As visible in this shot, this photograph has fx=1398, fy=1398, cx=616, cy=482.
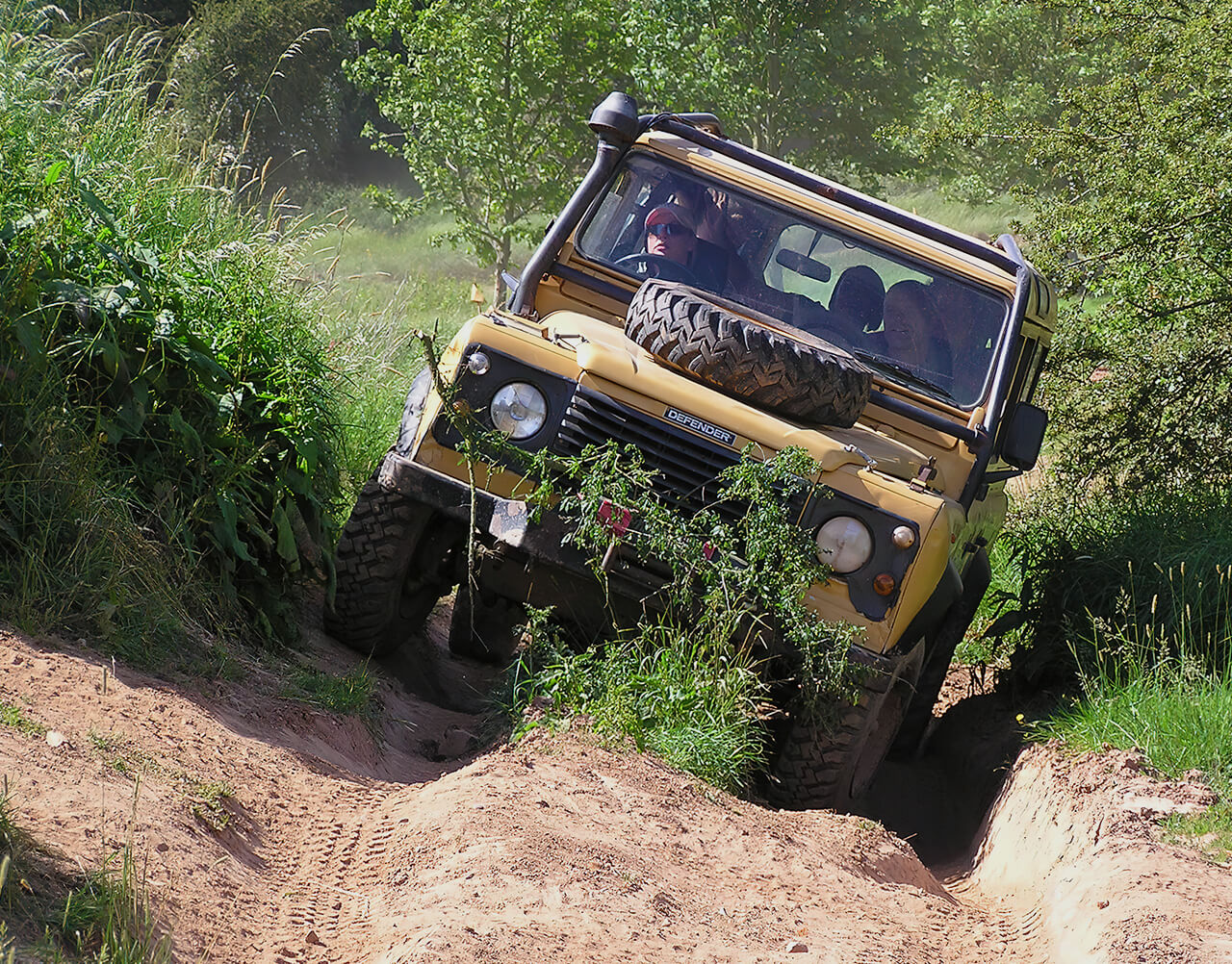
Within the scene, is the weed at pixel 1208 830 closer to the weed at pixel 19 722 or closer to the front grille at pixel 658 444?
the front grille at pixel 658 444

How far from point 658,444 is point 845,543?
2.35 feet

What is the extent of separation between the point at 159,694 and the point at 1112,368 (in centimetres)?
692

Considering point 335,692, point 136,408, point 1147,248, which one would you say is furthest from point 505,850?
point 1147,248

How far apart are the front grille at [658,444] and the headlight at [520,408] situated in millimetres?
99

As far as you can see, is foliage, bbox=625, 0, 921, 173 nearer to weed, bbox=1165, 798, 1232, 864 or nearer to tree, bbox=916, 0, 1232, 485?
tree, bbox=916, 0, 1232, 485

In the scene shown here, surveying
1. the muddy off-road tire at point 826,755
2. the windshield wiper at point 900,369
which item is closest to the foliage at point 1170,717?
the muddy off-road tire at point 826,755

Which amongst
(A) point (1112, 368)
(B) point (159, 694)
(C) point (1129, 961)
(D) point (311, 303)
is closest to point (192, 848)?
(B) point (159, 694)

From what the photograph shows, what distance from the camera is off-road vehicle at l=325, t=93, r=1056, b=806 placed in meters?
4.74

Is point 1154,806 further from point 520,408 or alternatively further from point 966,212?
point 966,212

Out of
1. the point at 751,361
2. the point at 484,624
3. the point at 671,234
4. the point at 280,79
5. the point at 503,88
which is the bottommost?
the point at 484,624

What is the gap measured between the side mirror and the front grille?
1.56m

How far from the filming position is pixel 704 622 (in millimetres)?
4668

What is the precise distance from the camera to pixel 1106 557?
7219mm

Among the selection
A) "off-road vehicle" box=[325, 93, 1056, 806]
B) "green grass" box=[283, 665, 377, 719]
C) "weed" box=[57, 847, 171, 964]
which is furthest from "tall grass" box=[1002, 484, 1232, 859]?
"weed" box=[57, 847, 171, 964]
